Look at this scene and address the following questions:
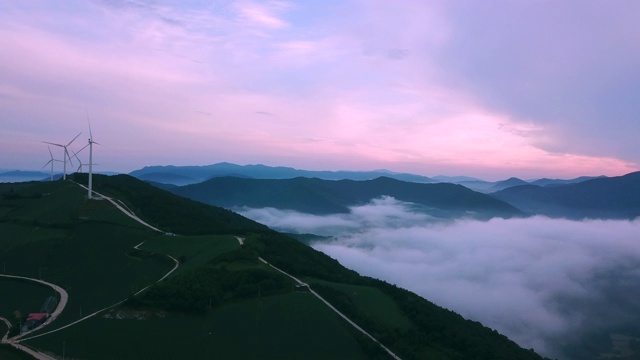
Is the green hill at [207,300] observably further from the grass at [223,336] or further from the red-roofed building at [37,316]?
the red-roofed building at [37,316]

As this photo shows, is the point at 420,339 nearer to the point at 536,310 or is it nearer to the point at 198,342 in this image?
the point at 198,342

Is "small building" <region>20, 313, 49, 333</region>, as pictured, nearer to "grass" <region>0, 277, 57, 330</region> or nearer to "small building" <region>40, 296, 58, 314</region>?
"grass" <region>0, 277, 57, 330</region>

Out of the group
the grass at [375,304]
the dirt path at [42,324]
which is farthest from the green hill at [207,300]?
the dirt path at [42,324]

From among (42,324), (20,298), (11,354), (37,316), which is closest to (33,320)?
(42,324)

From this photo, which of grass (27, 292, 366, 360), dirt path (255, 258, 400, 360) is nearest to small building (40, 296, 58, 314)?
grass (27, 292, 366, 360)

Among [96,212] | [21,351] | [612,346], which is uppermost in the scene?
[96,212]

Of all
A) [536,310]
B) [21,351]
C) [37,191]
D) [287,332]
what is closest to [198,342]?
[287,332]
